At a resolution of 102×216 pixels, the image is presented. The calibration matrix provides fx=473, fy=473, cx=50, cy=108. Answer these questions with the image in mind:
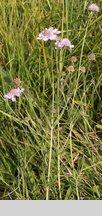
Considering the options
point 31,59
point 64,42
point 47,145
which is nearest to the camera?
point 64,42

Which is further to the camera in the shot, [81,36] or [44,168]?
[81,36]

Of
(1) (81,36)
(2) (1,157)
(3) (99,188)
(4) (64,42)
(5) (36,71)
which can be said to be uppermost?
(1) (81,36)

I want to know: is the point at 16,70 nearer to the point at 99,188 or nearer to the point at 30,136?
the point at 30,136

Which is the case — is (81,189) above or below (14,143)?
below

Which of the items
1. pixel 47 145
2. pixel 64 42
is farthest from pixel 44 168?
pixel 64 42

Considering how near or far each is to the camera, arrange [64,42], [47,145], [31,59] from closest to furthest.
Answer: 1. [64,42]
2. [47,145]
3. [31,59]

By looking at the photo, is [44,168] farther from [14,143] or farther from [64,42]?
[64,42]
